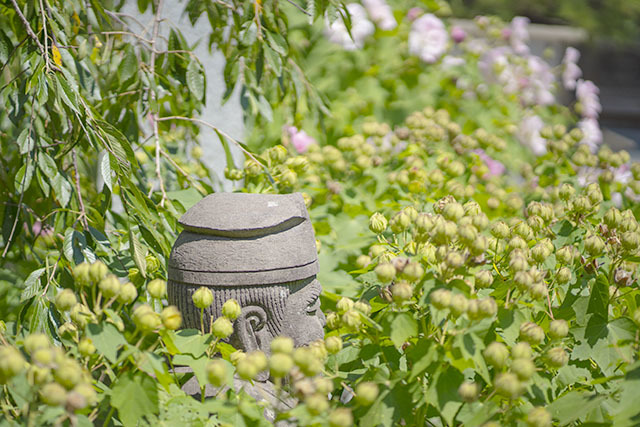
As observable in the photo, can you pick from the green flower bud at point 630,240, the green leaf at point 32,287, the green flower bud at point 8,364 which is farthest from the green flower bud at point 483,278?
the green leaf at point 32,287

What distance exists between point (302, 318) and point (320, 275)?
0.32 meters

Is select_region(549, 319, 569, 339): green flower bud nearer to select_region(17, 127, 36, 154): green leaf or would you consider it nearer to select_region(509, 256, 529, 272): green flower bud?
select_region(509, 256, 529, 272): green flower bud

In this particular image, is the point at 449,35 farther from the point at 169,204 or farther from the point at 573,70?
the point at 169,204

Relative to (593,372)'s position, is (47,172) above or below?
above

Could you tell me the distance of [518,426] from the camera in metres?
0.74

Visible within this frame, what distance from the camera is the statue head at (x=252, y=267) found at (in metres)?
0.94

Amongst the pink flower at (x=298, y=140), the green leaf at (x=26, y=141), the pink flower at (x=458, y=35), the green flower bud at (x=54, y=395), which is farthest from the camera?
the pink flower at (x=458, y=35)

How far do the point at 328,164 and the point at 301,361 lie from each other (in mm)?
1022

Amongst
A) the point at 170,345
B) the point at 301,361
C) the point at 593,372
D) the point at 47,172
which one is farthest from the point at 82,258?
the point at 593,372

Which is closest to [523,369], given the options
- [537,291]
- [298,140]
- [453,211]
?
[537,291]

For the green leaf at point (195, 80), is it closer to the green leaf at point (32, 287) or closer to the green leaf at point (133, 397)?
the green leaf at point (32, 287)

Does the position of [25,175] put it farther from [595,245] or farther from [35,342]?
[595,245]

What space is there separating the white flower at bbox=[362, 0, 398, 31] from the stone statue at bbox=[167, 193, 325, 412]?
1.92 metres

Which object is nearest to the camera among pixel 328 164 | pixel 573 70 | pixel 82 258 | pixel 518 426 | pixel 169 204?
pixel 518 426
